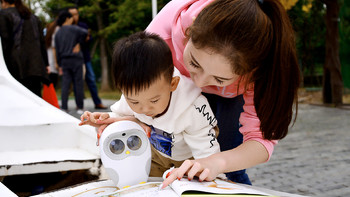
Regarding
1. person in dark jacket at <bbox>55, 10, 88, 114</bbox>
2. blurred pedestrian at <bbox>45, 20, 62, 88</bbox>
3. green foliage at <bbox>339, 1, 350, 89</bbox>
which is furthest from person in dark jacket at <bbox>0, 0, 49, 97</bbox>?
green foliage at <bbox>339, 1, 350, 89</bbox>

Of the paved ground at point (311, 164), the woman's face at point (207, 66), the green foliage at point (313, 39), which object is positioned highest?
the woman's face at point (207, 66)

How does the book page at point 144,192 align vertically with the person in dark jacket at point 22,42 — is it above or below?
above

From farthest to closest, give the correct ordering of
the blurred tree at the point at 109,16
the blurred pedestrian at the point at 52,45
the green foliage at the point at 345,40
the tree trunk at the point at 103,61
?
the tree trunk at the point at 103,61, the blurred tree at the point at 109,16, the green foliage at the point at 345,40, the blurred pedestrian at the point at 52,45

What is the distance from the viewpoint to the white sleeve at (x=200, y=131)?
47.2 inches

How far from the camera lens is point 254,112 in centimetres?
133

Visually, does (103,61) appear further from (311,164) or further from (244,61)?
(244,61)

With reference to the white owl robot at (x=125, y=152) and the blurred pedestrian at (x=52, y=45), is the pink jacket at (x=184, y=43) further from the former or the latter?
the blurred pedestrian at (x=52, y=45)

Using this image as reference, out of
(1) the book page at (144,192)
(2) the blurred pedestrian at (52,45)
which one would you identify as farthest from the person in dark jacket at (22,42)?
(1) the book page at (144,192)

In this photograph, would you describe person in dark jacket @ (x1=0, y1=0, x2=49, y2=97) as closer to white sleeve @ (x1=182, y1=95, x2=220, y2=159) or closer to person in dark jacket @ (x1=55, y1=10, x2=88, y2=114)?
person in dark jacket @ (x1=55, y1=10, x2=88, y2=114)

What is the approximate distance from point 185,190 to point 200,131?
1.02ft

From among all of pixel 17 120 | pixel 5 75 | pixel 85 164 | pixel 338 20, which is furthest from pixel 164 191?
pixel 338 20

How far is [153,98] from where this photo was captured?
3.65ft

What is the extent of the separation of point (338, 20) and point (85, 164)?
5.25 meters

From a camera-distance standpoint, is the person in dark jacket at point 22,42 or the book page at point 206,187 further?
the person in dark jacket at point 22,42
